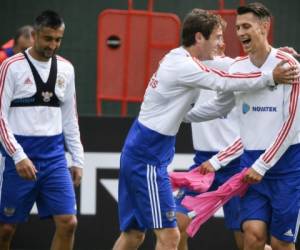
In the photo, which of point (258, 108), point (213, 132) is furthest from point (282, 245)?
point (213, 132)

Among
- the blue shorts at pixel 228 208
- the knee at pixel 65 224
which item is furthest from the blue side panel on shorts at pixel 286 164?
the knee at pixel 65 224

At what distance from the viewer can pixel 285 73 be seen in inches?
352

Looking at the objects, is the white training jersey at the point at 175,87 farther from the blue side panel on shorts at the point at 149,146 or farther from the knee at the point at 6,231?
the knee at the point at 6,231

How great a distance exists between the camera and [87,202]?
12.1m

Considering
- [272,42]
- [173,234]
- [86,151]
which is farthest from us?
[272,42]

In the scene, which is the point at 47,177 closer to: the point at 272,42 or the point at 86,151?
the point at 86,151

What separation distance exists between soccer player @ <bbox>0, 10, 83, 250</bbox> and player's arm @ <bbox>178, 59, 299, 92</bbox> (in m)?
1.21

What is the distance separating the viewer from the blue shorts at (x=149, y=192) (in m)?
9.41

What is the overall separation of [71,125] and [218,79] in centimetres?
157

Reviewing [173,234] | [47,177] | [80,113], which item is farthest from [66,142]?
[80,113]

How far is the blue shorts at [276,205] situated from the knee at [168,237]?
1.74 ft

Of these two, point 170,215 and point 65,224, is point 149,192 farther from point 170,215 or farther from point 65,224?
point 65,224

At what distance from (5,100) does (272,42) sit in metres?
4.17

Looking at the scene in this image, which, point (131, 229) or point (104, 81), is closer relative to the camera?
point (131, 229)
